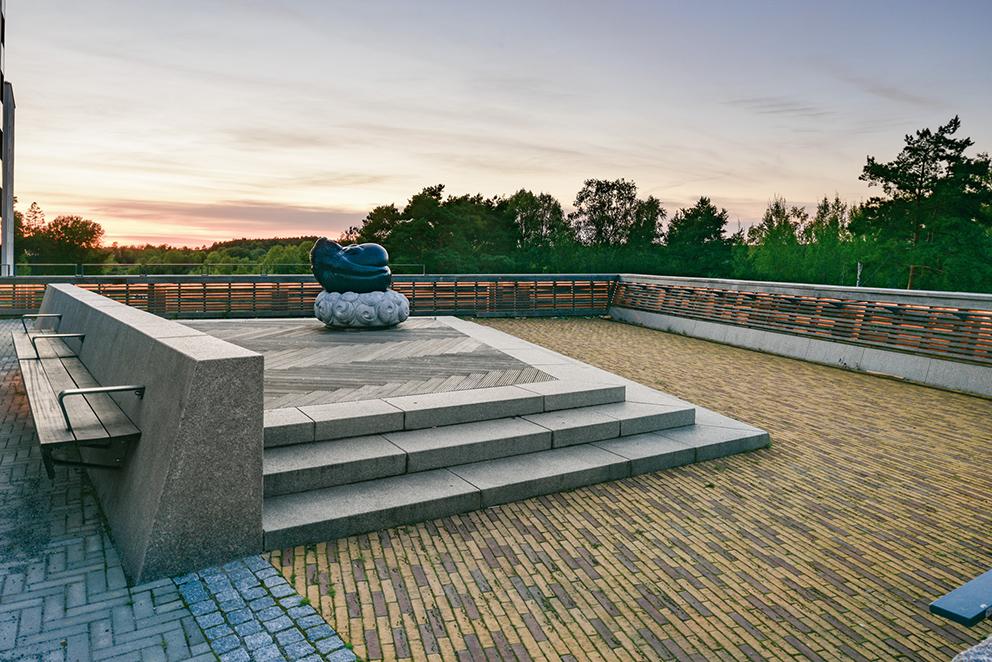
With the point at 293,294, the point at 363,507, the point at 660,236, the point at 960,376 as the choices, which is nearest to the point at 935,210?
the point at 660,236

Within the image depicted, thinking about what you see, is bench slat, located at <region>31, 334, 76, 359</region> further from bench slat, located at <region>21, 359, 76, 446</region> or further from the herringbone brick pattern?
the herringbone brick pattern

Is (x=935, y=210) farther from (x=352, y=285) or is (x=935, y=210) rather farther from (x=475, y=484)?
(x=475, y=484)

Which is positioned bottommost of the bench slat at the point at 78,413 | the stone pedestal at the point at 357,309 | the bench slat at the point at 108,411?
the bench slat at the point at 108,411

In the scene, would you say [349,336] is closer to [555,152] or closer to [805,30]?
[805,30]

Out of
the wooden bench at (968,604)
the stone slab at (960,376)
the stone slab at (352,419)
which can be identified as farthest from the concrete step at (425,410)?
the stone slab at (960,376)

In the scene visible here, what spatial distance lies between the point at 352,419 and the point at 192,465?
205 cm

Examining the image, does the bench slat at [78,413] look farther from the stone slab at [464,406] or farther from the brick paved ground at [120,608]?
the stone slab at [464,406]

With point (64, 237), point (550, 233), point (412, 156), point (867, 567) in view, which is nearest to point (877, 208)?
point (550, 233)

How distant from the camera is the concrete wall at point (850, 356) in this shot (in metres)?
10.6

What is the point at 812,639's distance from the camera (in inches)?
149

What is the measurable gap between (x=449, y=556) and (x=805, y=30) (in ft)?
71.6

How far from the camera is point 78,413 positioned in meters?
5.09

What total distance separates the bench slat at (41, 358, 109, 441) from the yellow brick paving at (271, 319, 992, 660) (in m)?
1.59

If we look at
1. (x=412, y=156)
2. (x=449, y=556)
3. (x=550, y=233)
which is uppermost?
(x=412, y=156)
